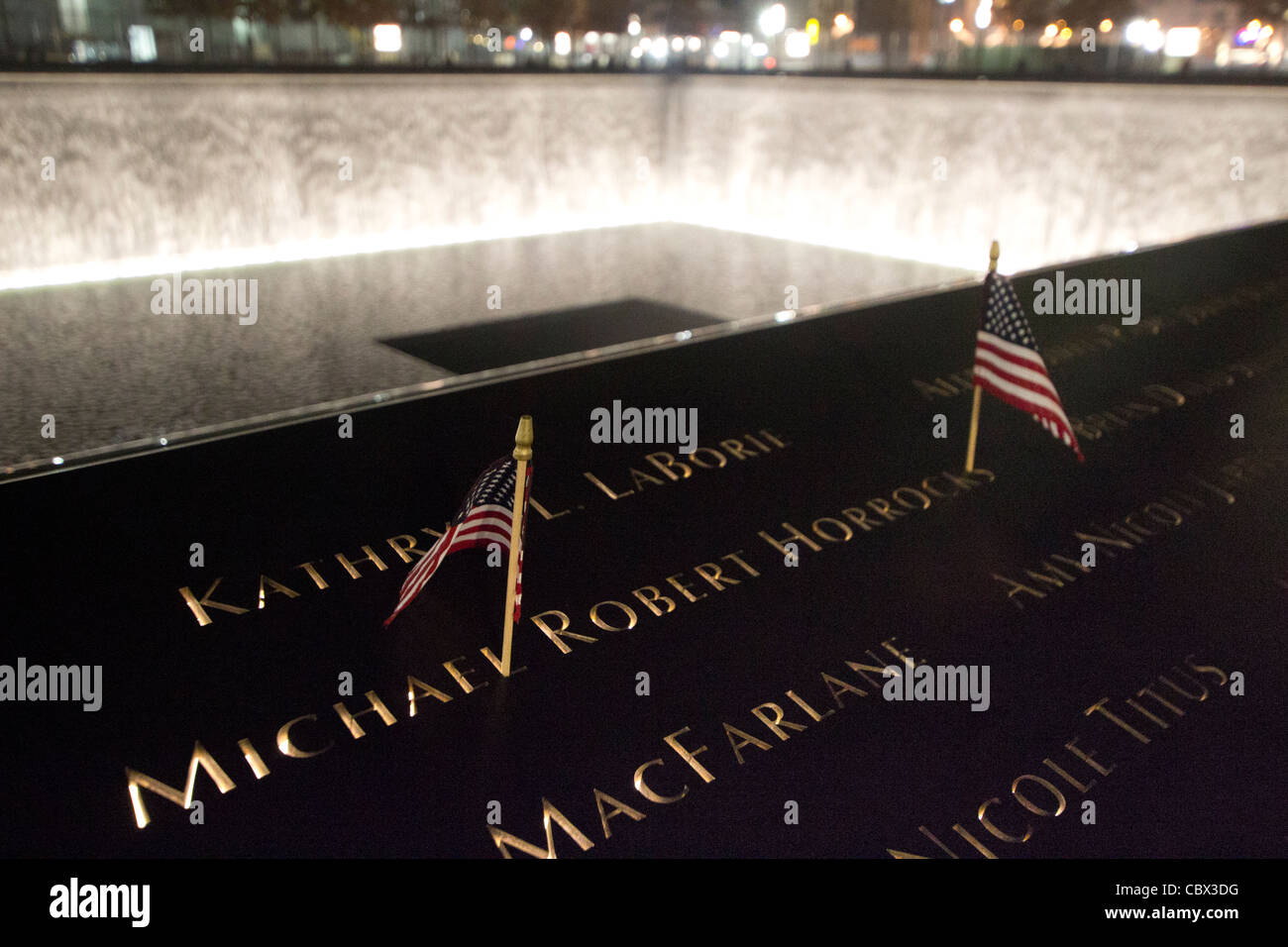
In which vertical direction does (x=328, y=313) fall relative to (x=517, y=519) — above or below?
below

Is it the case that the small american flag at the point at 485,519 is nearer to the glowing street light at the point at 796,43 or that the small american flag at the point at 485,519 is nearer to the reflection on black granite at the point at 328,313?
the reflection on black granite at the point at 328,313

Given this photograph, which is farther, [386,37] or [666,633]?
[386,37]

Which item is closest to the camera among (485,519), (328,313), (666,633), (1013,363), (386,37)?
(485,519)

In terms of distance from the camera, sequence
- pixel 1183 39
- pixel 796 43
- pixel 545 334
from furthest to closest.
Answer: pixel 796 43
pixel 1183 39
pixel 545 334

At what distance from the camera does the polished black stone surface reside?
8.71 ft

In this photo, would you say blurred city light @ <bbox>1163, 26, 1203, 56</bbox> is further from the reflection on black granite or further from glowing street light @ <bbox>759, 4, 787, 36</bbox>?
the reflection on black granite

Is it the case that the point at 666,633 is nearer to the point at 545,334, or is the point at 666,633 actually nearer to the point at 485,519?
the point at 485,519

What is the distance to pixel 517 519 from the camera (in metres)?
2.98

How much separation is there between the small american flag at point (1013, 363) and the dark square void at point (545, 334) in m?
5.59

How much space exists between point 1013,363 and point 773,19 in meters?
36.9

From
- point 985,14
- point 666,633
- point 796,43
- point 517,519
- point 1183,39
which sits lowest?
point 666,633

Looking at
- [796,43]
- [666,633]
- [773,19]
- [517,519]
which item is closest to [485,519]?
[517,519]

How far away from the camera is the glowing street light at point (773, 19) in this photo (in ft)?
121

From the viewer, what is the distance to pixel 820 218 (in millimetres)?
17031
